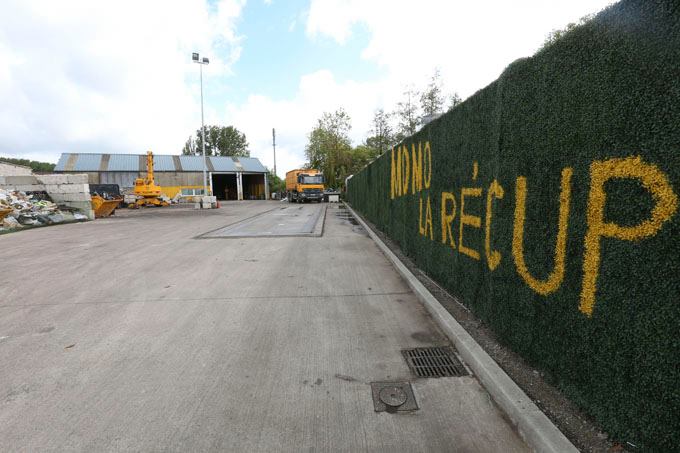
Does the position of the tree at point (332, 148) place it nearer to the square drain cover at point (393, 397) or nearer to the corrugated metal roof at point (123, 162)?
the corrugated metal roof at point (123, 162)

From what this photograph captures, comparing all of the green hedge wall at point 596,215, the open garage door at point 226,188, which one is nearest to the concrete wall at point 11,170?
the open garage door at point 226,188

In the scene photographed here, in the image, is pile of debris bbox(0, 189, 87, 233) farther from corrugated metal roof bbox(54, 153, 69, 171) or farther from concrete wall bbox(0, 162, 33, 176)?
corrugated metal roof bbox(54, 153, 69, 171)

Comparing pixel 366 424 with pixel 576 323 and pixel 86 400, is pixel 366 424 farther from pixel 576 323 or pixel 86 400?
pixel 86 400

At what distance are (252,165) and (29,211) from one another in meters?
37.7

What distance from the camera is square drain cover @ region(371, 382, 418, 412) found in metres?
2.76

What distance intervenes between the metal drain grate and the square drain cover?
283 mm

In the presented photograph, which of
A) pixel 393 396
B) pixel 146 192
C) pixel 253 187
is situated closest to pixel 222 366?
pixel 393 396

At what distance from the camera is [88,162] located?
146 ft

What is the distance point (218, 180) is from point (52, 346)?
53589 mm

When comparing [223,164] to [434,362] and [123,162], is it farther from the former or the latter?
[434,362]

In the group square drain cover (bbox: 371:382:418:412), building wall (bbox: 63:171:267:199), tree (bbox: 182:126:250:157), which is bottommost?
square drain cover (bbox: 371:382:418:412)

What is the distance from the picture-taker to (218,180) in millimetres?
54562

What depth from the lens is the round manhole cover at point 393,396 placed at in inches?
111

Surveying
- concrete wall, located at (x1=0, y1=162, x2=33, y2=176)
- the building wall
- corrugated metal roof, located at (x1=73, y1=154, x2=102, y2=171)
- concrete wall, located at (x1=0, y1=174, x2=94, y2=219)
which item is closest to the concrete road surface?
concrete wall, located at (x1=0, y1=174, x2=94, y2=219)
